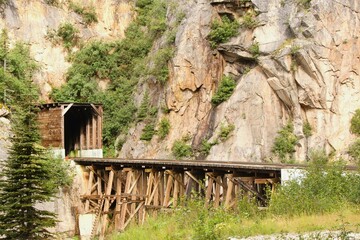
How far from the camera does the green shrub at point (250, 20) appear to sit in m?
40.5

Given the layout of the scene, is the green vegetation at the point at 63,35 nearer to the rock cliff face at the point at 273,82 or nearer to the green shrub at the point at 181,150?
the rock cliff face at the point at 273,82

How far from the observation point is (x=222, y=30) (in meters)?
41.5

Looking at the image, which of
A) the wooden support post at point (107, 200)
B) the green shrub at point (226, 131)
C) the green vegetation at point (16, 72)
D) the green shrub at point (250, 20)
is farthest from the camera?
the green shrub at point (250, 20)

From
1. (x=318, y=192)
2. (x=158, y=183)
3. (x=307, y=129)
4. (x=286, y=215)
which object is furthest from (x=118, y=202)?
(x=286, y=215)

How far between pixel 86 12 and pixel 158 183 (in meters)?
28.9

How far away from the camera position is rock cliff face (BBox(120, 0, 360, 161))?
36.5m

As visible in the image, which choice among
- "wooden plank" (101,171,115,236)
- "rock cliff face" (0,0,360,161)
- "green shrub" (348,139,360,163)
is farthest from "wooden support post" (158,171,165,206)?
"green shrub" (348,139,360,163)

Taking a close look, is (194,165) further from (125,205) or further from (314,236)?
(314,236)

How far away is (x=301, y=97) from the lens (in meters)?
37.0

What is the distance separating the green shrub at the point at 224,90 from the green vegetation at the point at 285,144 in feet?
16.5

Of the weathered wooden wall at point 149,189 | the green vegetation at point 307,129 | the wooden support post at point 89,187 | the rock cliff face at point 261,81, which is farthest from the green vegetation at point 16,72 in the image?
the green vegetation at point 307,129

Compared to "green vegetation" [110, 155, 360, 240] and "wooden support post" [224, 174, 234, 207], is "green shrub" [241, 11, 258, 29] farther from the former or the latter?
"green vegetation" [110, 155, 360, 240]

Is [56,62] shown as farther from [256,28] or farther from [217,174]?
[217,174]

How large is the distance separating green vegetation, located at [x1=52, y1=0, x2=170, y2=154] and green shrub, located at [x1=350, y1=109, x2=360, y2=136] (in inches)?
648
